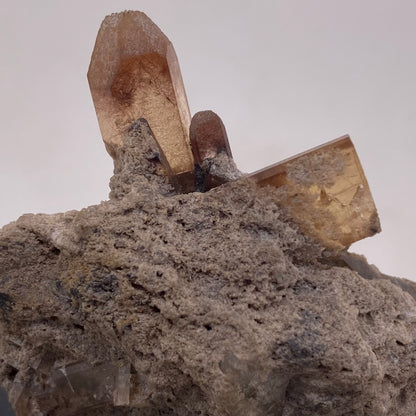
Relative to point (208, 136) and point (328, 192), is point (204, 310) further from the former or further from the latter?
point (208, 136)

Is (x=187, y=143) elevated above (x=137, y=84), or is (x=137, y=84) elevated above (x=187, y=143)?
(x=137, y=84)

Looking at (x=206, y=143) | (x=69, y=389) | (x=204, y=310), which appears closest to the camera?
(x=204, y=310)

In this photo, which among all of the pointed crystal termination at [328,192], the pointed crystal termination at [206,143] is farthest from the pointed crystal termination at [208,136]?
the pointed crystal termination at [328,192]

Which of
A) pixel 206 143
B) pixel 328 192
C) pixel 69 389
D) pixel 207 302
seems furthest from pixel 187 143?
pixel 69 389

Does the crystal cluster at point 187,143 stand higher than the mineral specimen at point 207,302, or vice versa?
the crystal cluster at point 187,143

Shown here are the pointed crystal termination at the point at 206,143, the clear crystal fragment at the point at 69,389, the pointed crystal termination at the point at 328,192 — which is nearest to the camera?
the clear crystal fragment at the point at 69,389

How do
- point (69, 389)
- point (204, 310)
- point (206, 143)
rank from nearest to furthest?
point (204, 310)
point (69, 389)
point (206, 143)

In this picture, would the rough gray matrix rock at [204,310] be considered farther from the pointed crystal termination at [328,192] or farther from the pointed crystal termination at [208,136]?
the pointed crystal termination at [208,136]
